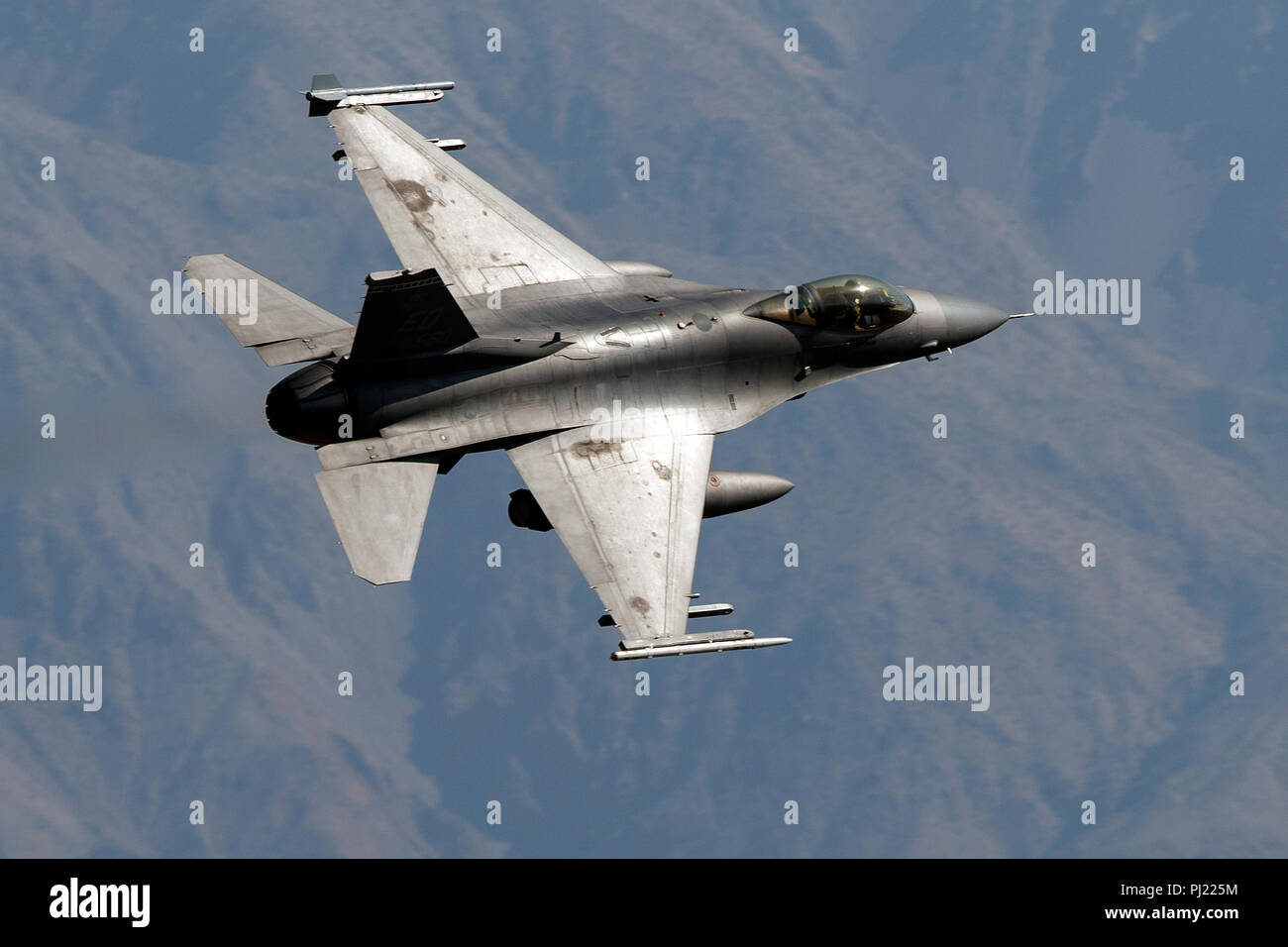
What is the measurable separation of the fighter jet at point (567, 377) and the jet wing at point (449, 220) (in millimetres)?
66

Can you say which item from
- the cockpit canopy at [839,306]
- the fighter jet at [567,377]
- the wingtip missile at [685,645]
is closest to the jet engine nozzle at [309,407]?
the fighter jet at [567,377]

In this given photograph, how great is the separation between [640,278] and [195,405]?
1111 centimetres

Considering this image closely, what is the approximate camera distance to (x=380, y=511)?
114 ft

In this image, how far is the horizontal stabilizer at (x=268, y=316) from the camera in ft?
122

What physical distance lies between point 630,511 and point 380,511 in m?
5.39

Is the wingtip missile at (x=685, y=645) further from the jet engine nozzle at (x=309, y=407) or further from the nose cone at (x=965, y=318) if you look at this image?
the nose cone at (x=965, y=318)

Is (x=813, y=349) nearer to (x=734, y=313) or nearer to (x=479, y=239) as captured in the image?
(x=734, y=313)

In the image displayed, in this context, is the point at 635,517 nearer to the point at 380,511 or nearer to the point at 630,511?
the point at 630,511

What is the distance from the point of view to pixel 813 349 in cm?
4028

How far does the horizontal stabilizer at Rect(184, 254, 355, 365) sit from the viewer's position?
37219 mm

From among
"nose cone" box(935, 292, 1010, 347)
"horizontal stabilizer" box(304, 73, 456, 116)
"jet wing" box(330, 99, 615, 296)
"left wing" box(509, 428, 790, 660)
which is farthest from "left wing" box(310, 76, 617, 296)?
"nose cone" box(935, 292, 1010, 347)
